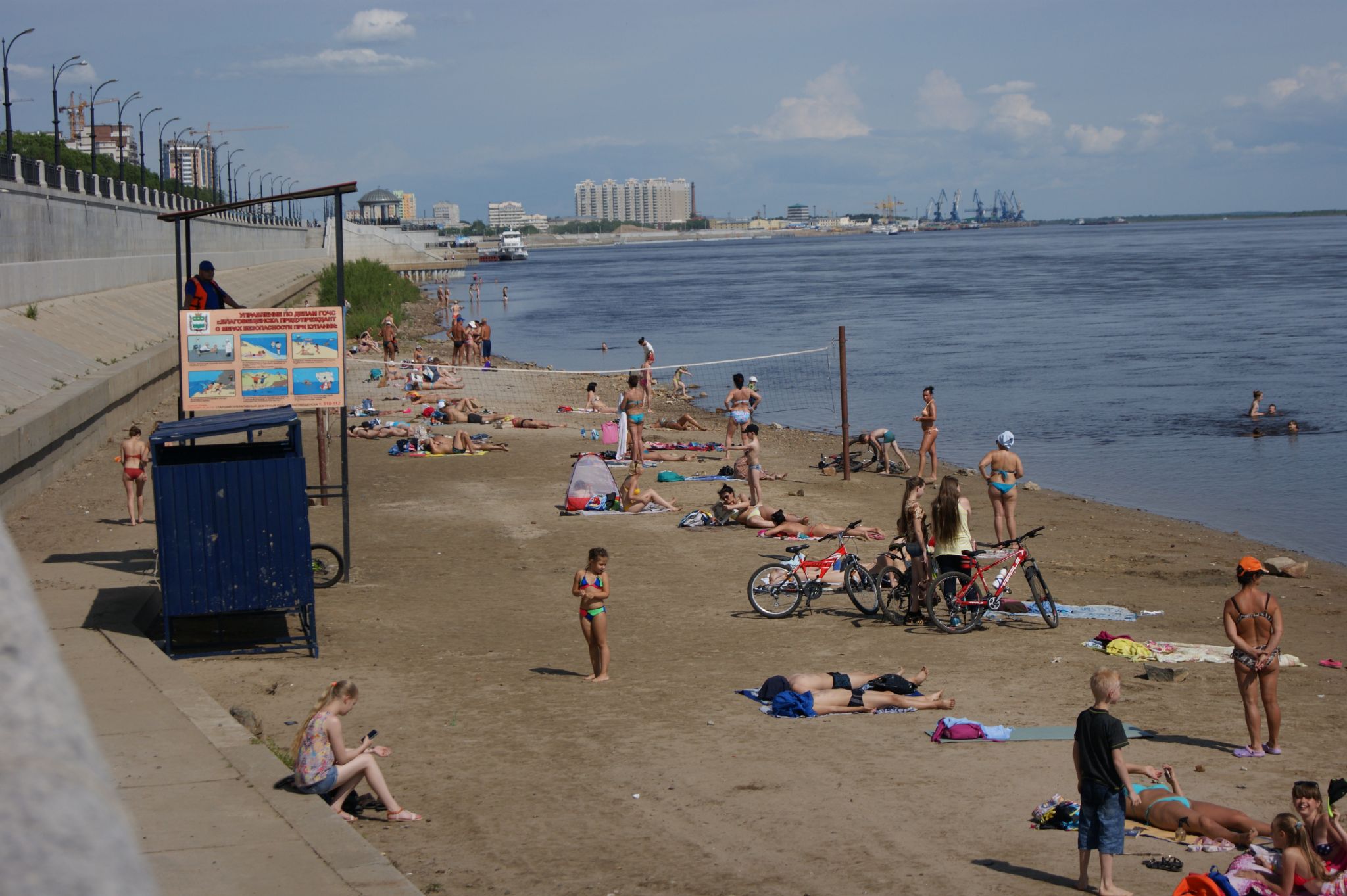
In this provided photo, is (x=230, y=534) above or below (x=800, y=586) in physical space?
above

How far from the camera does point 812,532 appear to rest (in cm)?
1691

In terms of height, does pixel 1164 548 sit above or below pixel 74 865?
below

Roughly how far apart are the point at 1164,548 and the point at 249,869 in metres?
14.3

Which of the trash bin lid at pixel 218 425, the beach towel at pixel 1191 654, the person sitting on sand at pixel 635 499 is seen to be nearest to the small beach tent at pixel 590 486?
the person sitting on sand at pixel 635 499

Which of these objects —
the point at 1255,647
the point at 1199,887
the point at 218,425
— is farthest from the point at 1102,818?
the point at 218,425

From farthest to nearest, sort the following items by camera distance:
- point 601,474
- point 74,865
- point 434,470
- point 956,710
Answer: point 434,470
point 601,474
point 956,710
point 74,865

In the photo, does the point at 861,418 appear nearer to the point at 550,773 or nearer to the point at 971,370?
the point at 971,370

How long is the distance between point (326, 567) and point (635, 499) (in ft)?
18.4

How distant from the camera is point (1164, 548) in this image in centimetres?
1767

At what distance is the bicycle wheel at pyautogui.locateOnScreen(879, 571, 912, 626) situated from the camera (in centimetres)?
1293

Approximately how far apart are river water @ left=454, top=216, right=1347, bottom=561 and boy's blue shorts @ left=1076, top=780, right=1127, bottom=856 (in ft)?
46.2

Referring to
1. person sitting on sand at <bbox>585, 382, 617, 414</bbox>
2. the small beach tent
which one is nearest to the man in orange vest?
the small beach tent

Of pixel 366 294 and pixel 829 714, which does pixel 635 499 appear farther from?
pixel 366 294

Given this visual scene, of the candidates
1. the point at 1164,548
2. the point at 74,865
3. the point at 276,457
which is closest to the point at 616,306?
the point at 1164,548
